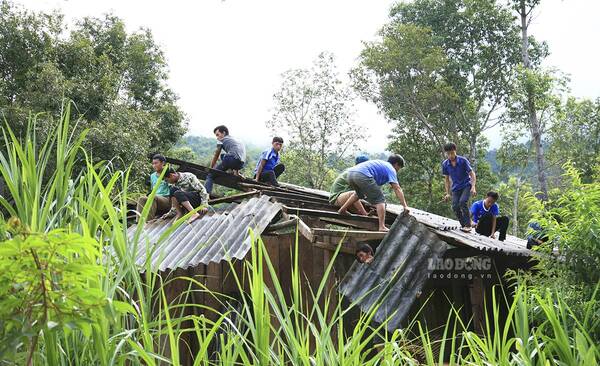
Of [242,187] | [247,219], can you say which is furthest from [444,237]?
[242,187]

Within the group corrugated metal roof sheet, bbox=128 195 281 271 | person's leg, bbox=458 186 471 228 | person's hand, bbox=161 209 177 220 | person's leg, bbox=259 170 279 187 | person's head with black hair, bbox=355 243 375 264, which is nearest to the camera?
corrugated metal roof sheet, bbox=128 195 281 271

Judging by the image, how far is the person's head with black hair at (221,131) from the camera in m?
11.0

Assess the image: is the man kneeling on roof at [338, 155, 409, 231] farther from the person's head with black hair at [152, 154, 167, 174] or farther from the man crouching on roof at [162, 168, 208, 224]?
the person's head with black hair at [152, 154, 167, 174]

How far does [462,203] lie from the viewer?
9.54m

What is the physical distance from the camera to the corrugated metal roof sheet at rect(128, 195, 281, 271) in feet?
22.6

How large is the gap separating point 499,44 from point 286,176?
11.5 metres

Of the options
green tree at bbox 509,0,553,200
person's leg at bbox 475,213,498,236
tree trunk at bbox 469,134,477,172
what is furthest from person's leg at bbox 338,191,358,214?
tree trunk at bbox 469,134,477,172

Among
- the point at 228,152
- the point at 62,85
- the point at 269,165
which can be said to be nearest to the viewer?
the point at 228,152

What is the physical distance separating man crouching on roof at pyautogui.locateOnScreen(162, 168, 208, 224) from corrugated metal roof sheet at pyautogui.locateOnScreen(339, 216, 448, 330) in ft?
8.10

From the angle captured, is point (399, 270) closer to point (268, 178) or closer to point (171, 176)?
point (171, 176)

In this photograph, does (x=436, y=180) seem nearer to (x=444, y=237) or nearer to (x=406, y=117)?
(x=406, y=117)

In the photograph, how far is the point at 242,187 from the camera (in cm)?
1061

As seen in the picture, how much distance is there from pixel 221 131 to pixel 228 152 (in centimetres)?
42

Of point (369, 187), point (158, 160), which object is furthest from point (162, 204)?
point (369, 187)
